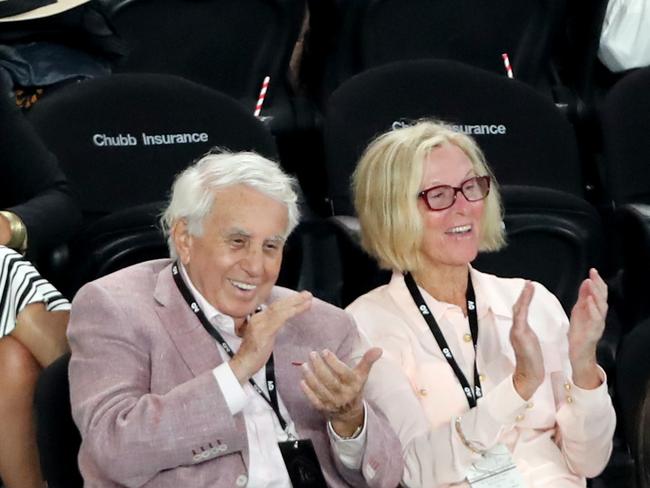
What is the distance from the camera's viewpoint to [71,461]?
8.85 ft

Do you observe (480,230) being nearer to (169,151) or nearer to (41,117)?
(169,151)

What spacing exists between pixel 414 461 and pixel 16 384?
829 millimetres

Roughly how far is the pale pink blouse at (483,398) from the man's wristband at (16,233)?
2.48ft

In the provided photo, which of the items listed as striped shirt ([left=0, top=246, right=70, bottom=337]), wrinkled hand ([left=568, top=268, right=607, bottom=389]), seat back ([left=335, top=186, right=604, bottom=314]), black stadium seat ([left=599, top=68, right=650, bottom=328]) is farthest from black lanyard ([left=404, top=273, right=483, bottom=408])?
black stadium seat ([left=599, top=68, right=650, bottom=328])

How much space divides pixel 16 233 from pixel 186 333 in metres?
0.68

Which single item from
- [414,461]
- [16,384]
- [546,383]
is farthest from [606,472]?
[16,384]

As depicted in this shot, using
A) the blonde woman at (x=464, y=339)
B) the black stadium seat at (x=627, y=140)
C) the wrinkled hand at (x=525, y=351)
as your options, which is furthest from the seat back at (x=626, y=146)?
the wrinkled hand at (x=525, y=351)

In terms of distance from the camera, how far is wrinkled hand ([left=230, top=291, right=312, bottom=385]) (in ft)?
8.60

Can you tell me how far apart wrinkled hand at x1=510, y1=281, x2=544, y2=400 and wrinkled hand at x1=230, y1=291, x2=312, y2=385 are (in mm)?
447

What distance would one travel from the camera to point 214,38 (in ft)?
15.5

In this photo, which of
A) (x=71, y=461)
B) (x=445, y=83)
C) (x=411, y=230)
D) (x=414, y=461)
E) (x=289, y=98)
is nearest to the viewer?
(x=71, y=461)

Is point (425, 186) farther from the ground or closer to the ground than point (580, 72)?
farther from the ground

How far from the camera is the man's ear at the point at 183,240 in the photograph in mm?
2854

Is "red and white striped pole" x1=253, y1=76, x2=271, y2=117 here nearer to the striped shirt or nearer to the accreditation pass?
the striped shirt
